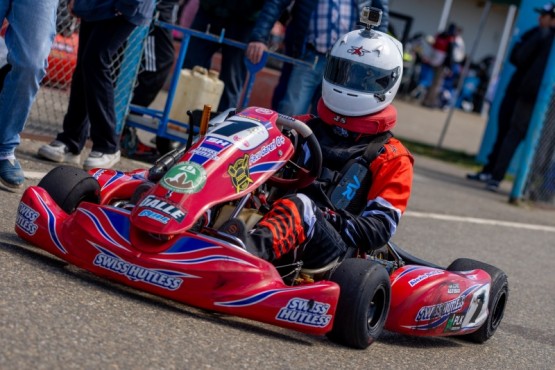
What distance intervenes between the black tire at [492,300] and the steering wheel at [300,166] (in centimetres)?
91

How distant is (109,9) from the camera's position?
260 inches

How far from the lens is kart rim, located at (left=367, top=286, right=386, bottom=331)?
466cm

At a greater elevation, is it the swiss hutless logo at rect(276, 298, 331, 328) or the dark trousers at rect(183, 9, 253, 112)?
the dark trousers at rect(183, 9, 253, 112)

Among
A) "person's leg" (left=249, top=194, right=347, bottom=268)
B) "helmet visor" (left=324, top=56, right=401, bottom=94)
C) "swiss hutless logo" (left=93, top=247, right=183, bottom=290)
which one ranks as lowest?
"swiss hutless logo" (left=93, top=247, right=183, bottom=290)

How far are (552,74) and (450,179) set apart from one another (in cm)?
169

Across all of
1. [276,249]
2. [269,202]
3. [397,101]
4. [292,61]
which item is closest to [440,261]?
[292,61]

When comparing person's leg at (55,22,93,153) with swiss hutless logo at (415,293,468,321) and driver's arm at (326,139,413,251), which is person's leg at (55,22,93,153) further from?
swiss hutless logo at (415,293,468,321)

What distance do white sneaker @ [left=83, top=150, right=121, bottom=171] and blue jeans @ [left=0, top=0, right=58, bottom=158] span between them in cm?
110

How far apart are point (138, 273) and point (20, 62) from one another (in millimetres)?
1752

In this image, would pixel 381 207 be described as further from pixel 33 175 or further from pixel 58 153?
pixel 58 153

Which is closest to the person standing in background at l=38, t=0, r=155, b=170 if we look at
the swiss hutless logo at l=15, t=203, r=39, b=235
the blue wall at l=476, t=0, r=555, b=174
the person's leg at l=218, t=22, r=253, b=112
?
the person's leg at l=218, t=22, r=253, b=112

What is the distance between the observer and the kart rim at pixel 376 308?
4.66 m

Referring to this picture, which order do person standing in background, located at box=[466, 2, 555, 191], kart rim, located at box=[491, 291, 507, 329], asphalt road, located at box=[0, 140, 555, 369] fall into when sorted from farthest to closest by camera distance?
person standing in background, located at box=[466, 2, 555, 191] → kart rim, located at box=[491, 291, 507, 329] → asphalt road, located at box=[0, 140, 555, 369]

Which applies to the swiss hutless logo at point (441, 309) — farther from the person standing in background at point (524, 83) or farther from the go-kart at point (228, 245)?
the person standing in background at point (524, 83)
